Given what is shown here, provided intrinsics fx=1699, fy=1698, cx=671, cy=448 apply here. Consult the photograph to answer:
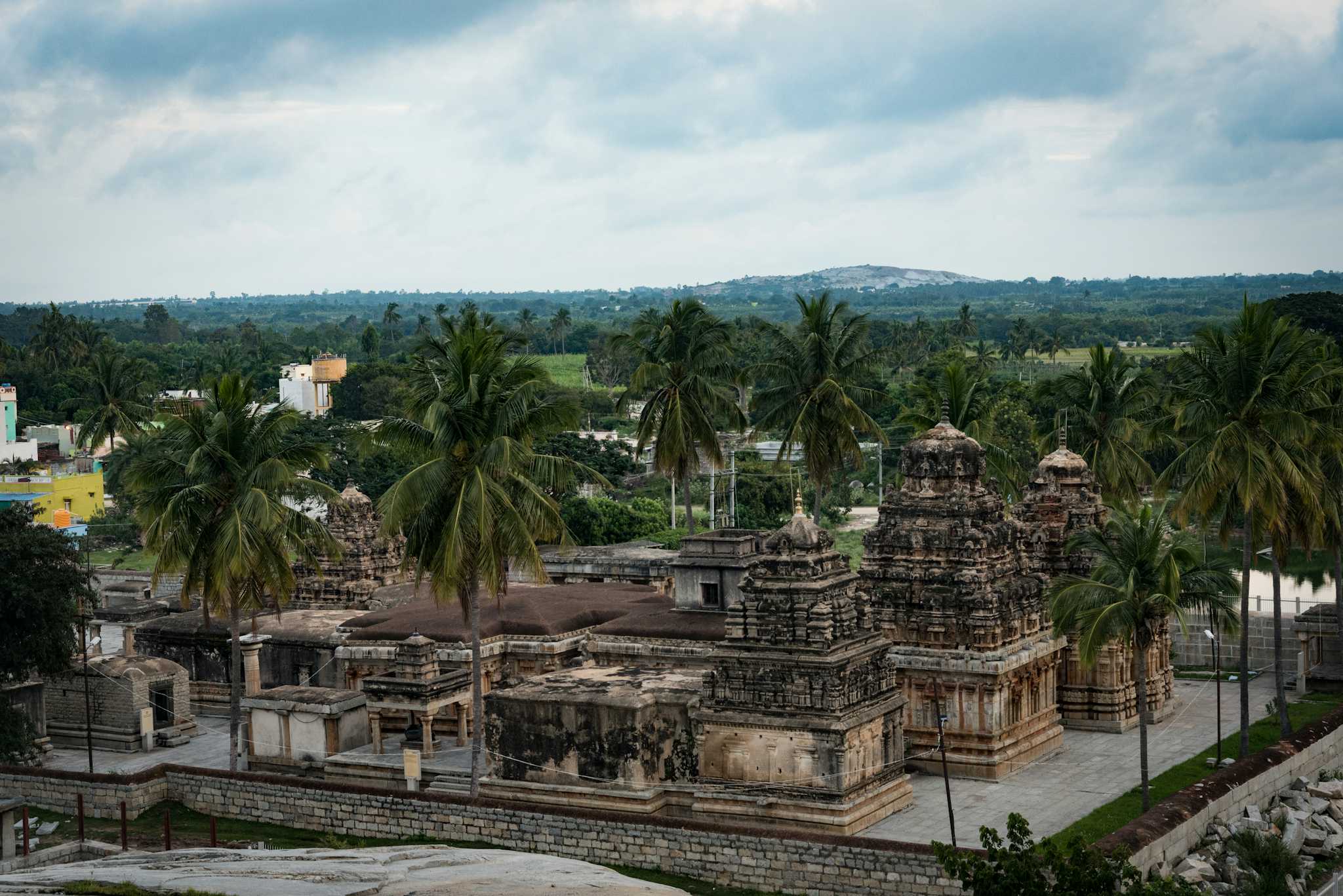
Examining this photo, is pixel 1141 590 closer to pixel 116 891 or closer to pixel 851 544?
pixel 116 891

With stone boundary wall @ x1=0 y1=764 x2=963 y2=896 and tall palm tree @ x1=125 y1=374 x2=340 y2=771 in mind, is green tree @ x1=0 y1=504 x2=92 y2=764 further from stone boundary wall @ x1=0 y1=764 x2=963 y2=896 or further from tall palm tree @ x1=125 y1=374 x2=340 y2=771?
tall palm tree @ x1=125 y1=374 x2=340 y2=771

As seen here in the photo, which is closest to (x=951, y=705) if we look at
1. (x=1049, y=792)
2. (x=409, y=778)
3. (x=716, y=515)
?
(x=1049, y=792)

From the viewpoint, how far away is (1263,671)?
1976 inches

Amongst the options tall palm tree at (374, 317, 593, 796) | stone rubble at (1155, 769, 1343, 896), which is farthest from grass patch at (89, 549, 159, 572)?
stone rubble at (1155, 769, 1343, 896)

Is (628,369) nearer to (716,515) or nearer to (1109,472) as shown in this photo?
(716,515)

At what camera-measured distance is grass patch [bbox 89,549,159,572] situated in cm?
7669

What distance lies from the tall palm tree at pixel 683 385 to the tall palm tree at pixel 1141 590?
55.7 ft

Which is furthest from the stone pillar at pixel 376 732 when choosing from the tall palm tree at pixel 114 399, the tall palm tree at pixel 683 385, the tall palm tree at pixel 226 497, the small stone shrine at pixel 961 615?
the tall palm tree at pixel 114 399

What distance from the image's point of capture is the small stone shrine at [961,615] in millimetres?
38969

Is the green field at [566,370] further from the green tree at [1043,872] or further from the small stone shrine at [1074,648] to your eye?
the green tree at [1043,872]

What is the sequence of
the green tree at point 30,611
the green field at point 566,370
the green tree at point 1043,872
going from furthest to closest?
the green field at point 566,370, the green tree at point 30,611, the green tree at point 1043,872

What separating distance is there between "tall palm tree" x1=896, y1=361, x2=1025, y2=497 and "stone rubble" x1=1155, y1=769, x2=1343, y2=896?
488 inches

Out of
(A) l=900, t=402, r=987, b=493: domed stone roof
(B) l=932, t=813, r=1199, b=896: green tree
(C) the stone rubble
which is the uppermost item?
(A) l=900, t=402, r=987, b=493: domed stone roof

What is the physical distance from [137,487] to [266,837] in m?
8.28
